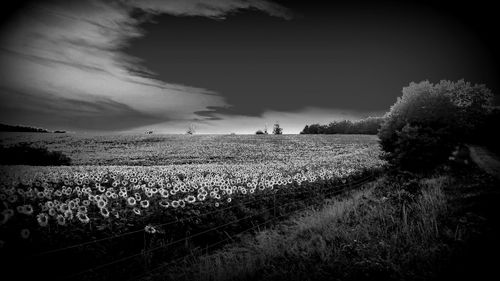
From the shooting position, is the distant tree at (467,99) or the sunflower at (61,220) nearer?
the sunflower at (61,220)

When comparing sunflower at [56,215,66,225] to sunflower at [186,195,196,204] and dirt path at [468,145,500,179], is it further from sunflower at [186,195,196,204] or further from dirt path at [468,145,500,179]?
dirt path at [468,145,500,179]

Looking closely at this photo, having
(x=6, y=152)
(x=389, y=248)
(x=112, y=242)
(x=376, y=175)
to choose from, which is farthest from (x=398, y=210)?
(x=6, y=152)

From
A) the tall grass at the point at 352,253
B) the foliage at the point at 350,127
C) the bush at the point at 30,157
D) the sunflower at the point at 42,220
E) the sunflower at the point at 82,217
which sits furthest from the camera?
the foliage at the point at 350,127

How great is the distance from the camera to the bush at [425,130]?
15.2 metres

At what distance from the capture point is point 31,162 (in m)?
29.8

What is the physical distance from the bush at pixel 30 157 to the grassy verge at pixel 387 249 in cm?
3109

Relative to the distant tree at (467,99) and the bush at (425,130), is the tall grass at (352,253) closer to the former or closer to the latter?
the bush at (425,130)

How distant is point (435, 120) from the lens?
1555cm

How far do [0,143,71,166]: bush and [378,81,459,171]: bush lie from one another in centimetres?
3205

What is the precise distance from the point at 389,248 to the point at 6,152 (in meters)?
38.0

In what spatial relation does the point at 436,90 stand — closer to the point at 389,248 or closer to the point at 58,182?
the point at 389,248

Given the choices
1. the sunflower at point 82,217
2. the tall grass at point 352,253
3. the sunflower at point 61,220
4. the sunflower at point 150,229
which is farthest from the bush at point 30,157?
the tall grass at point 352,253

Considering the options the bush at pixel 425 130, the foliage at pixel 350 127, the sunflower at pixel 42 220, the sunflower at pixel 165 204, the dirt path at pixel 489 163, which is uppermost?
the foliage at pixel 350 127

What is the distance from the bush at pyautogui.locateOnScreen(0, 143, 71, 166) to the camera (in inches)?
1147
